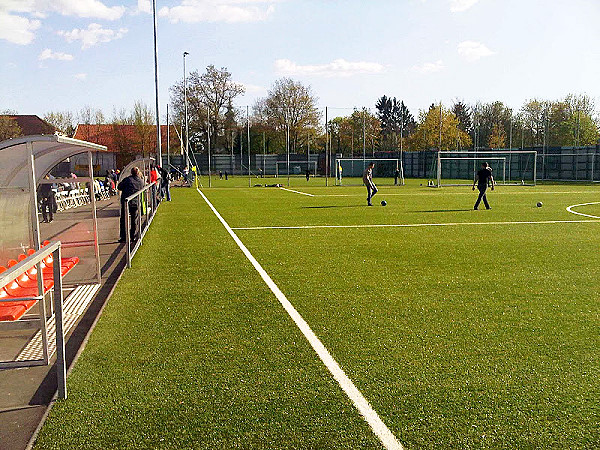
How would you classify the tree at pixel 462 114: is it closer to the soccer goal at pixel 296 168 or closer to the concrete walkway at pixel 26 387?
the soccer goal at pixel 296 168

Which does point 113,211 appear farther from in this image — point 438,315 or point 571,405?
point 571,405

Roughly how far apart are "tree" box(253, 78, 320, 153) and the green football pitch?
67391 mm

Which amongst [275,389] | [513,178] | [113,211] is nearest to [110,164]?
[513,178]

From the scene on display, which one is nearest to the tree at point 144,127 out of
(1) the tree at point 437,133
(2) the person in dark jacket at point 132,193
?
(1) the tree at point 437,133

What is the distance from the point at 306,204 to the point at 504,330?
19.6 meters

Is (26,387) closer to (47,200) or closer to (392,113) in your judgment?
(47,200)

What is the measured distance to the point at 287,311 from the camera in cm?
707

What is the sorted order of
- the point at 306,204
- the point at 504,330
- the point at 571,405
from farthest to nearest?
the point at 306,204
the point at 504,330
the point at 571,405

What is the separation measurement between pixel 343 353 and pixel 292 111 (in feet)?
243

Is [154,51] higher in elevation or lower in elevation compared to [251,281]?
higher

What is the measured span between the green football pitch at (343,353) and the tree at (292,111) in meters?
67.4

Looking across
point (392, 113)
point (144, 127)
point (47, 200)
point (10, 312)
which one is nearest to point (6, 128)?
point (144, 127)

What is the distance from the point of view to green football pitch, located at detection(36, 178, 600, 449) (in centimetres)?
393

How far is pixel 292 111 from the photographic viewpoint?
77750 mm
